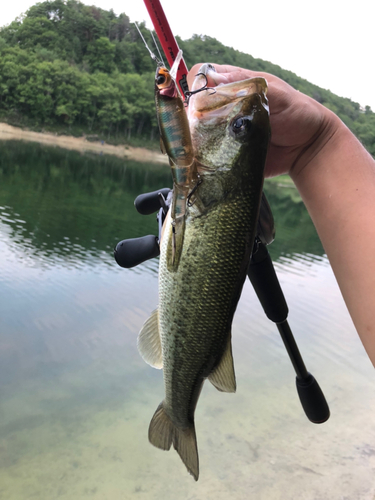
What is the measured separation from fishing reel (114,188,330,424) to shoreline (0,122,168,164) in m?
55.5

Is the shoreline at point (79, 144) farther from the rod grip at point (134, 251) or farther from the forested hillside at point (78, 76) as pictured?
the rod grip at point (134, 251)

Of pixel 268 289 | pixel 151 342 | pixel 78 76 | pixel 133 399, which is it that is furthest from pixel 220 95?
pixel 78 76

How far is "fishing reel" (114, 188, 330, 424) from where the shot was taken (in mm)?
1369

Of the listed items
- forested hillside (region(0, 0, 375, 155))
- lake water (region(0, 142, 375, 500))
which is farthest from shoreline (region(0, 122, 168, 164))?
lake water (region(0, 142, 375, 500))

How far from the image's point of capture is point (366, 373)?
26.4 feet

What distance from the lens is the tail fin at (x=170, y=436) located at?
4.80 ft

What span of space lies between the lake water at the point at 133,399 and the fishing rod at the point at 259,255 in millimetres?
3469

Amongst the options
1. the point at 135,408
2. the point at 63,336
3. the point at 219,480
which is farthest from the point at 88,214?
the point at 219,480

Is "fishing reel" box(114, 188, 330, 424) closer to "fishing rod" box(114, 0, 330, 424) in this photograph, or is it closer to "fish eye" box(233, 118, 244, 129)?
"fishing rod" box(114, 0, 330, 424)

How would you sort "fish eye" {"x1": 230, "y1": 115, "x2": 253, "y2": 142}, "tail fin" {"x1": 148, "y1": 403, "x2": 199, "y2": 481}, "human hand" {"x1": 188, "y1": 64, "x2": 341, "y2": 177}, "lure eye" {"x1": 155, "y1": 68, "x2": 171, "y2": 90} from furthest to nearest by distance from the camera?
"tail fin" {"x1": 148, "y1": 403, "x2": 199, "y2": 481}, "human hand" {"x1": 188, "y1": 64, "x2": 341, "y2": 177}, "fish eye" {"x1": 230, "y1": 115, "x2": 253, "y2": 142}, "lure eye" {"x1": 155, "y1": 68, "x2": 171, "y2": 90}

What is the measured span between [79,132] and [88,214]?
47.9 meters

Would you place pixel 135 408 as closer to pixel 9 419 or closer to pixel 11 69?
pixel 9 419

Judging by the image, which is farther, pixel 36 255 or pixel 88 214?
pixel 88 214

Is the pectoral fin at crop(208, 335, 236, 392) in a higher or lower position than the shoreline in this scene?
higher
